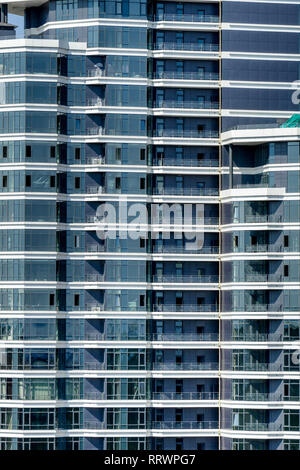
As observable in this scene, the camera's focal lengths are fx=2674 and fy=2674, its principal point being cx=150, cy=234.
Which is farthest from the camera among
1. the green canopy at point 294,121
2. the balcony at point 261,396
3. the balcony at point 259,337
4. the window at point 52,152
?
the window at point 52,152

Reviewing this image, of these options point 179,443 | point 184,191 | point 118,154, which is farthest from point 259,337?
point 118,154

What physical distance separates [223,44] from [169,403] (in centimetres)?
2707

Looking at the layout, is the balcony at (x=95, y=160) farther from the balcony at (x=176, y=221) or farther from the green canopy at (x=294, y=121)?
the green canopy at (x=294, y=121)

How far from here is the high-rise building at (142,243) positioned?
196375 mm

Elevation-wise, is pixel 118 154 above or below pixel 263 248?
above

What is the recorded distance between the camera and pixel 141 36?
19862 centimetres

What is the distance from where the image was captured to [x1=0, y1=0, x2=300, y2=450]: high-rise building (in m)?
196

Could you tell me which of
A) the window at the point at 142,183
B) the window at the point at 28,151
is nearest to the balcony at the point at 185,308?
the window at the point at 142,183

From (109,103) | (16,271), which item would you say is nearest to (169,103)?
(109,103)

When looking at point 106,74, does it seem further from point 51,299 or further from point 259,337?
point 259,337

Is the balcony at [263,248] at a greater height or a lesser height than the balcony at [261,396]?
greater

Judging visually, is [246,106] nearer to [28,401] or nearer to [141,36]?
[141,36]

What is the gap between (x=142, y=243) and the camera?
198500 millimetres

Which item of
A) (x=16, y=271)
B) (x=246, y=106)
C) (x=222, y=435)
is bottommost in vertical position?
(x=222, y=435)
